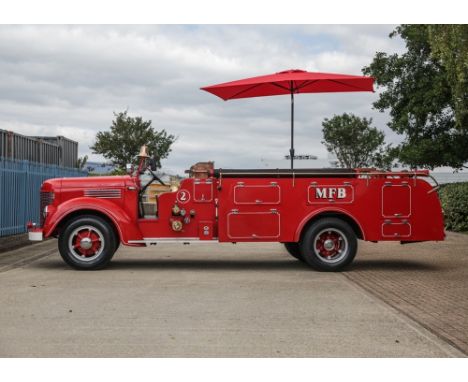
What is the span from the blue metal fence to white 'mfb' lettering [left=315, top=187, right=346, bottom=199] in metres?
8.38

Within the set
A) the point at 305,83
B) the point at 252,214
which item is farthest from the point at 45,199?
the point at 305,83

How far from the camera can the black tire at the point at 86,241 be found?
37.2 feet

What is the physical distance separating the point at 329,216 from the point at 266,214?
105 cm

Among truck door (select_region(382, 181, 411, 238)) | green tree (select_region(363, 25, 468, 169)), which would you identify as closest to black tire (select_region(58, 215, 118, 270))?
truck door (select_region(382, 181, 411, 238))

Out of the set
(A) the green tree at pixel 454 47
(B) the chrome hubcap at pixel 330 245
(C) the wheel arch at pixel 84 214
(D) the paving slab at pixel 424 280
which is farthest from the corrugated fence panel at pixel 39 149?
(B) the chrome hubcap at pixel 330 245

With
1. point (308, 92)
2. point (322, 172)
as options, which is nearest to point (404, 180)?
point (322, 172)

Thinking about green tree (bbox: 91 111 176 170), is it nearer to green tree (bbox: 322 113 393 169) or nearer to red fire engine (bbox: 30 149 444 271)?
green tree (bbox: 322 113 393 169)

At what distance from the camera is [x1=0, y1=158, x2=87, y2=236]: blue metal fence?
16672 mm

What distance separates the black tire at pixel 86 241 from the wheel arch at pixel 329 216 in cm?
303

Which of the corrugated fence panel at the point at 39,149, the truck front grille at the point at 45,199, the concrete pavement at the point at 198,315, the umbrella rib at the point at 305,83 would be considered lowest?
the concrete pavement at the point at 198,315

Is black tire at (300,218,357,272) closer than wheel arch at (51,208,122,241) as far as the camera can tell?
Yes

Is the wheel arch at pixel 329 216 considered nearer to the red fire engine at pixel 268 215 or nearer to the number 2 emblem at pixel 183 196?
the red fire engine at pixel 268 215

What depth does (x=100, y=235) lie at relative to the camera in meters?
11.4

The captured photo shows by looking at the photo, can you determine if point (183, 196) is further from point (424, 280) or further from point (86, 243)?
point (424, 280)
